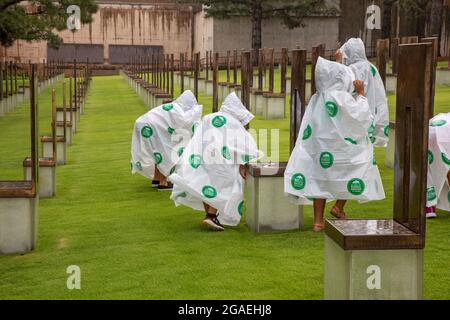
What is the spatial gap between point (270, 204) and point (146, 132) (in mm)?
3290

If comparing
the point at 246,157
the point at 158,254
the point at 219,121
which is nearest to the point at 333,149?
the point at 246,157

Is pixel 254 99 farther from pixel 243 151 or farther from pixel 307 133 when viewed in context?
pixel 307 133

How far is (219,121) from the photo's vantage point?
309 inches

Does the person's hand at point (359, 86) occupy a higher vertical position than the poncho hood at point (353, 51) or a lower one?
lower

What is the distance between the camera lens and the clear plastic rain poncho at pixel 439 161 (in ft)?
25.8

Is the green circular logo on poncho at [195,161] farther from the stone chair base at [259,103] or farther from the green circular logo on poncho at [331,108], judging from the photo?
the stone chair base at [259,103]

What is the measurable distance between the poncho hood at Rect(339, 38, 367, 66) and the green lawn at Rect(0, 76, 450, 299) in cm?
151

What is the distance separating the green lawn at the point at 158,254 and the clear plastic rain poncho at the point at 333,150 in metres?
0.47

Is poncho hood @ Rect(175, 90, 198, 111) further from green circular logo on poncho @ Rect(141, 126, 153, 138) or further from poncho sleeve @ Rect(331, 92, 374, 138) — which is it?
poncho sleeve @ Rect(331, 92, 374, 138)

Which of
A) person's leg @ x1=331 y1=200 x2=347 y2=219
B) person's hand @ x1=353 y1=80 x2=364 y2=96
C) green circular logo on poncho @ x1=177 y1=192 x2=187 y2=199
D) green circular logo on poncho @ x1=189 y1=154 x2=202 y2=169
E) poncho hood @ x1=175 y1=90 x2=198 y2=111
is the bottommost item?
person's leg @ x1=331 y1=200 x2=347 y2=219

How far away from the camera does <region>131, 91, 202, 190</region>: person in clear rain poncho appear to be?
10375mm

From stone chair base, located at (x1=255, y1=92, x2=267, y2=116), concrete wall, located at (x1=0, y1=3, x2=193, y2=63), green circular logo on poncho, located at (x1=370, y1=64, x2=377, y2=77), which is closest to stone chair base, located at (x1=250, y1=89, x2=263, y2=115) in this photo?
stone chair base, located at (x1=255, y1=92, x2=267, y2=116)

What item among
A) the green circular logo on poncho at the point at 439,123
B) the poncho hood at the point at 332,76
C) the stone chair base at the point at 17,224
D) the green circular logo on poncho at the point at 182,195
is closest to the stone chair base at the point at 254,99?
the green circular logo on poncho at the point at 439,123
